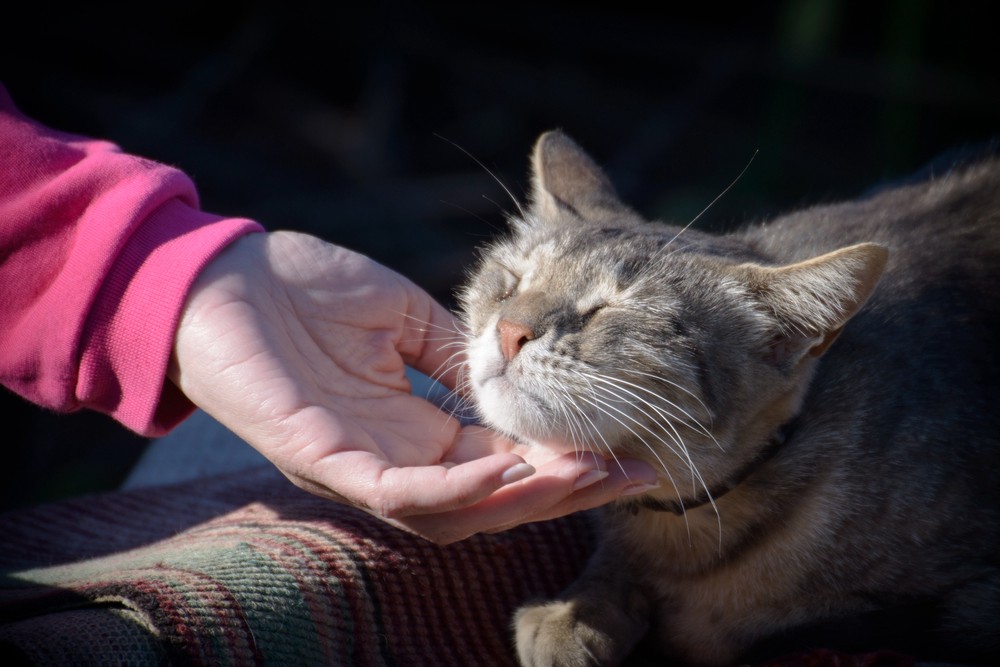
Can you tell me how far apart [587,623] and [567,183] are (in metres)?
1.09

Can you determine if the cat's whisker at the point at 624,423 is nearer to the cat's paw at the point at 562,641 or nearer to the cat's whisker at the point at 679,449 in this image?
the cat's whisker at the point at 679,449

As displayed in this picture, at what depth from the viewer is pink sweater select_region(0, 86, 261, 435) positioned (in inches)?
71.8

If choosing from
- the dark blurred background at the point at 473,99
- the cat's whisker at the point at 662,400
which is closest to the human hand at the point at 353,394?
the cat's whisker at the point at 662,400

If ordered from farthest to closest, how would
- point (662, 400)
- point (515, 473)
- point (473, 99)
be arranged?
point (473, 99)
point (662, 400)
point (515, 473)

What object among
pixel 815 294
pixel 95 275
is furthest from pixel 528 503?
pixel 95 275

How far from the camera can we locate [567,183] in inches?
94.7

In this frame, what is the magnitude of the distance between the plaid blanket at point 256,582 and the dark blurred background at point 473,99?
2019mm

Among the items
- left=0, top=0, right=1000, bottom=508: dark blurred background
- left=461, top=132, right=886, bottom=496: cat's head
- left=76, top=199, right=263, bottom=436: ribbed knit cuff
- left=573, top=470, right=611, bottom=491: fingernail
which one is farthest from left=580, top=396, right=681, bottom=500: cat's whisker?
left=0, top=0, right=1000, bottom=508: dark blurred background

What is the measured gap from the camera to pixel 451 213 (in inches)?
206

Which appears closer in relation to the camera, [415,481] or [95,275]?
[415,481]

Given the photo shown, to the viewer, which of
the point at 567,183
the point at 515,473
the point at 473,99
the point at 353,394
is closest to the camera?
the point at 515,473

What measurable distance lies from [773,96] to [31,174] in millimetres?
3933

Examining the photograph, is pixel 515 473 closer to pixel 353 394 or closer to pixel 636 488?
pixel 636 488

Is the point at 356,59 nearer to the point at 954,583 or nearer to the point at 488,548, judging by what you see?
the point at 488,548
